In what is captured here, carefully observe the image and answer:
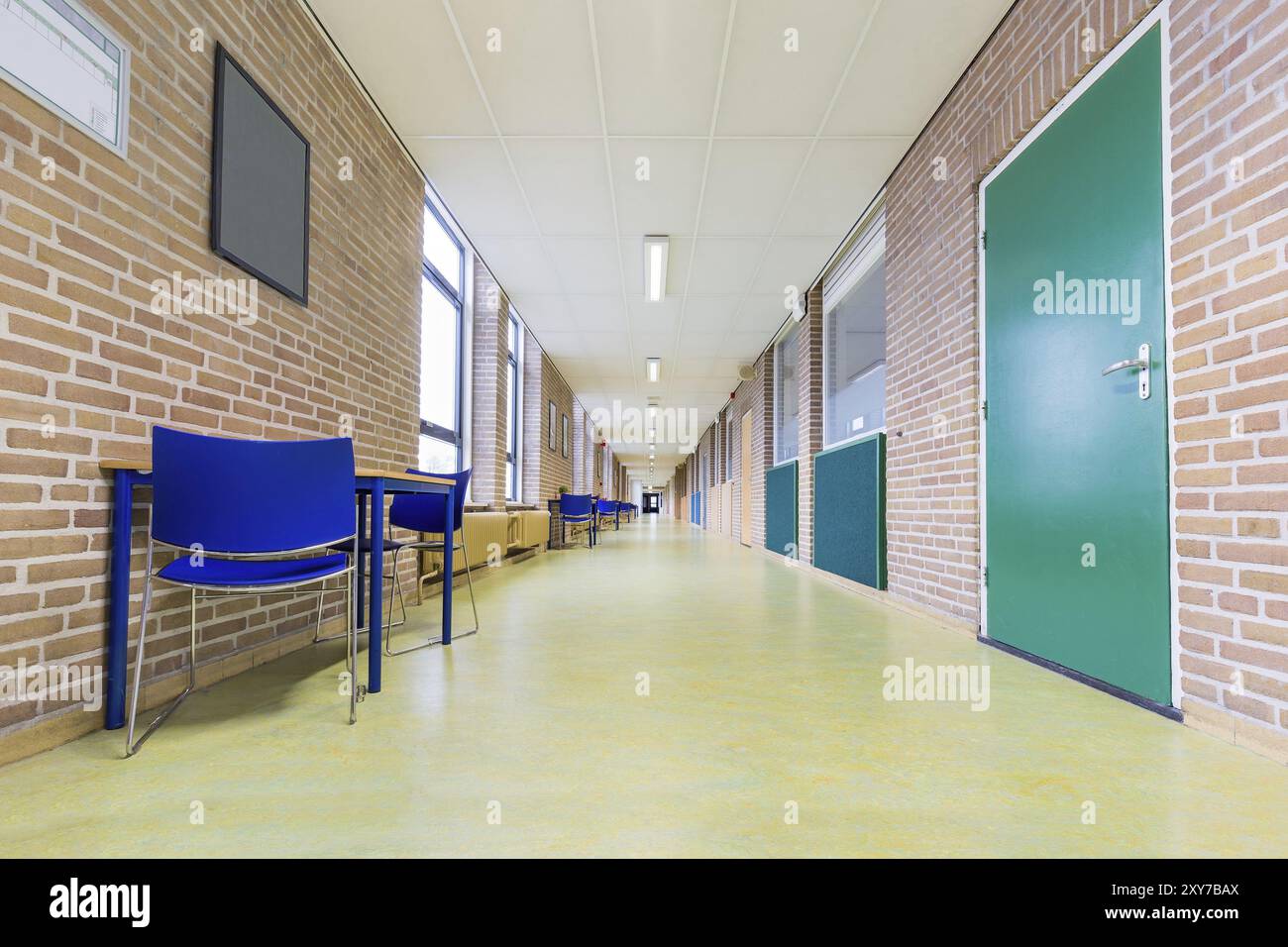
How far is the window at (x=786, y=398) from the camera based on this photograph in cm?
696

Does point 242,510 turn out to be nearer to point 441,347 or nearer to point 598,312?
point 441,347

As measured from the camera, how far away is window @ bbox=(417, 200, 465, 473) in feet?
15.7

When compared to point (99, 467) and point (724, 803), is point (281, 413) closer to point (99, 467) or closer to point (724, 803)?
point (99, 467)

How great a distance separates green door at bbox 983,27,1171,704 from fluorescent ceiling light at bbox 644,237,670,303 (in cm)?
268

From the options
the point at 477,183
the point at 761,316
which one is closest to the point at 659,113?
the point at 477,183

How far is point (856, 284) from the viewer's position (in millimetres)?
5012

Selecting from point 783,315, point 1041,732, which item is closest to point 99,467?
point 1041,732

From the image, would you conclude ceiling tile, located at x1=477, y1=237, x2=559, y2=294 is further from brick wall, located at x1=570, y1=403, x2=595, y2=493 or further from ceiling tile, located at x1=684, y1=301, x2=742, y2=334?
brick wall, located at x1=570, y1=403, x2=595, y2=493

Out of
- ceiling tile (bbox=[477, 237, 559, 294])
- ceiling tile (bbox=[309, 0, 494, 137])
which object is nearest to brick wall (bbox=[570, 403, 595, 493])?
ceiling tile (bbox=[477, 237, 559, 294])

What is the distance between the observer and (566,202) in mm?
4301

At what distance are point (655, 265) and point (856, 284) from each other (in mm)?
1712

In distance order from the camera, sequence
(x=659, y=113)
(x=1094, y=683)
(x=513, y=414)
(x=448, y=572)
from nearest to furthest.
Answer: (x=1094, y=683), (x=448, y=572), (x=659, y=113), (x=513, y=414)

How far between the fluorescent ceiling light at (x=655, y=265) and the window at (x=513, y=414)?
215 centimetres
